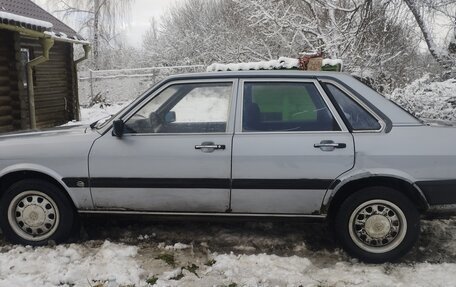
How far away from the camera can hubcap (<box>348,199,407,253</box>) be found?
3709mm

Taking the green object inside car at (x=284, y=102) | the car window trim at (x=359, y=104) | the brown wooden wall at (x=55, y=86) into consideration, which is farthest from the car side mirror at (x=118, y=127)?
the brown wooden wall at (x=55, y=86)

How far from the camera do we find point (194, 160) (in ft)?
12.4

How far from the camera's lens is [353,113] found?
3.79 metres

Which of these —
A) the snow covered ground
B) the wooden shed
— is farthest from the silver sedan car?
the wooden shed

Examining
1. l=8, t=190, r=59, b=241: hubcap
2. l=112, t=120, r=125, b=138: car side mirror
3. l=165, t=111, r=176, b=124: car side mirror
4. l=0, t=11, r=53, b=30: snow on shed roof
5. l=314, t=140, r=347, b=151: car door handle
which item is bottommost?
l=8, t=190, r=59, b=241: hubcap

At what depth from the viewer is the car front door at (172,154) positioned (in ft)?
12.5

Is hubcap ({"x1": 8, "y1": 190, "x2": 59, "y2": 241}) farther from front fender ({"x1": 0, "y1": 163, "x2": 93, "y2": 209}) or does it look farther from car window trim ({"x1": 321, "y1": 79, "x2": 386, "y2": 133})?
car window trim ({"x1": 321, "y1": 79, "x2": 386, "y2": 133})

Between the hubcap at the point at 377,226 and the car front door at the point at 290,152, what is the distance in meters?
0.35

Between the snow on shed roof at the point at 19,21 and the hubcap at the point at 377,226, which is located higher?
the snow on shed roof at the point at 19,21

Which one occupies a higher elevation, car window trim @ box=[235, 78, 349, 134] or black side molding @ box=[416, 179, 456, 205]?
car window trim @ box=[235, 78, 349, 134]

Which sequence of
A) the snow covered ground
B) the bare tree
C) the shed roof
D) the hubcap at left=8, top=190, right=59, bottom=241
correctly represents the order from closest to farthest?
1. the snow covered ground
2. the hubcap at left=8, top=190, right=59, bottom=241
3. the shed roof
4. the bare tree

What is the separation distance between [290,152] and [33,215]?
7.61ft

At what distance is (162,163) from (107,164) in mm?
482

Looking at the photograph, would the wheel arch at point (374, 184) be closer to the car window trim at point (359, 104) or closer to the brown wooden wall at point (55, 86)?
the car window trim at point (359, 104)
